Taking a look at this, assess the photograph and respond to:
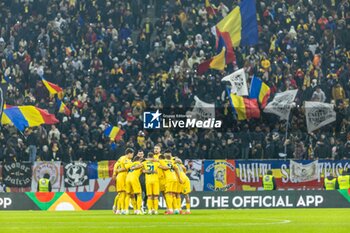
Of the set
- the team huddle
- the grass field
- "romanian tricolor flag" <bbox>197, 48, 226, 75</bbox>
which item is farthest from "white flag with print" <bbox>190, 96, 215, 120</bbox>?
the grass field

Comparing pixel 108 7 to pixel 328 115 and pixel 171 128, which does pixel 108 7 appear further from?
pixel 328 115

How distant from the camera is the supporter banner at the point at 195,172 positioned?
136 feet

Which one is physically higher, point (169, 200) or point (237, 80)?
point (237, 80)

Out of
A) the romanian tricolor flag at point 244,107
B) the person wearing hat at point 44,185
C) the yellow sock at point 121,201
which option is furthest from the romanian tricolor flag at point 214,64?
the yellow sock at point 121,201

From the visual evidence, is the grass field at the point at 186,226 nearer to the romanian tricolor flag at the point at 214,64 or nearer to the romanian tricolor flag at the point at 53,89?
the romanian tricolor flag at the point at 53,89

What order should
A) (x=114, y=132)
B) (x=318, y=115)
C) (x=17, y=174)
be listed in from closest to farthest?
(x=17, y=174) < (x=114, y=132) < (x=318, y=115)

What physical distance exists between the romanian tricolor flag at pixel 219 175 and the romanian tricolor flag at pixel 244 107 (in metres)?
4.58

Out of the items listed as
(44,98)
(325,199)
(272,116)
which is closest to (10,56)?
(44,98)

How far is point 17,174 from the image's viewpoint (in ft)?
136

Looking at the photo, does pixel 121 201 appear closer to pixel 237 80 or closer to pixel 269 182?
pixel 269 182

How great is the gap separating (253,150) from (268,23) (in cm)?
1052

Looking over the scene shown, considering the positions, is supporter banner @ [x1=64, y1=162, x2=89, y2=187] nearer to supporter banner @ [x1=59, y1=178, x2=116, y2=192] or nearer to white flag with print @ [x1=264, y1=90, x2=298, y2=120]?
supporter banner @ [x1=59, y1=178, x2=116, y2=192]

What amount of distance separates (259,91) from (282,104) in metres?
1.22

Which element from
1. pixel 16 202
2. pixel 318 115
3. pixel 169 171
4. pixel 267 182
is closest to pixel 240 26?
pixel 318 115
